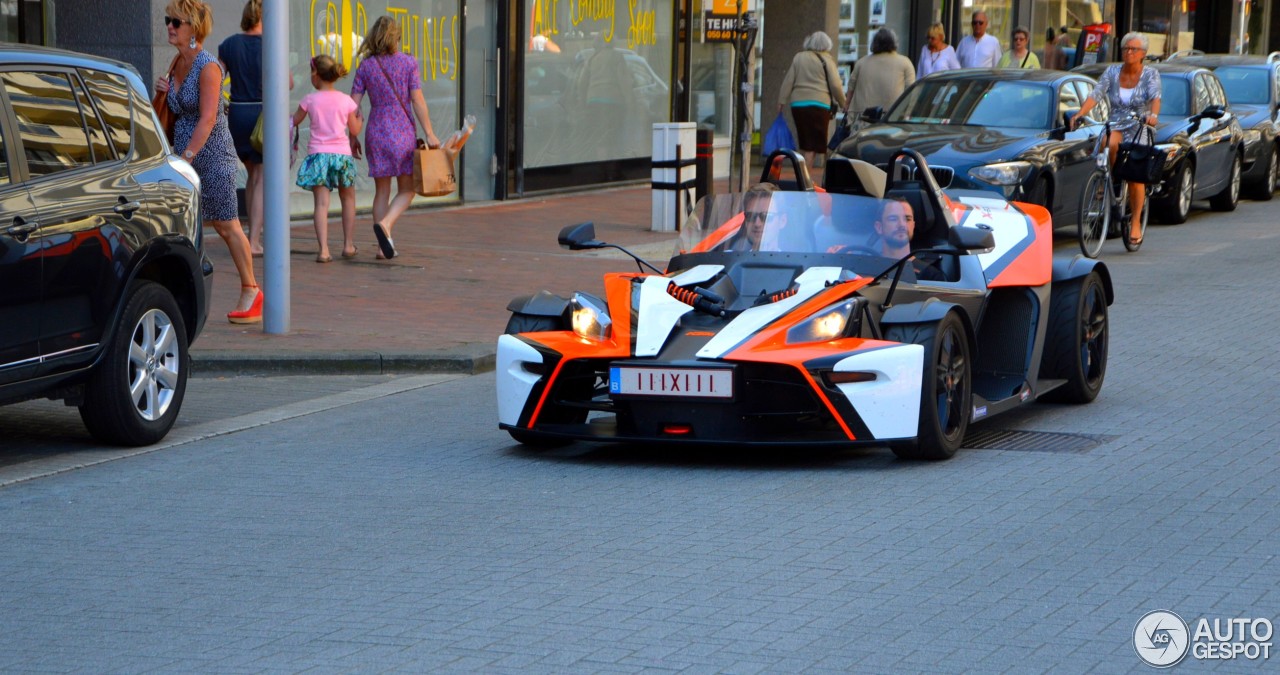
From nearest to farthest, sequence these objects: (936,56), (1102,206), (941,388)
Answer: (941,388) < (1102,206) < (936,56)

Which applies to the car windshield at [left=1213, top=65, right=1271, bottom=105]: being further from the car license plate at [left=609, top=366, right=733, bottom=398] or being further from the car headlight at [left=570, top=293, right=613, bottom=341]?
the car license plate at [left=609, top=366, right=733, bottom=398]

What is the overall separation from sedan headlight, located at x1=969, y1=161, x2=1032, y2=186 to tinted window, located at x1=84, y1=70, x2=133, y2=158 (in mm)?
8841

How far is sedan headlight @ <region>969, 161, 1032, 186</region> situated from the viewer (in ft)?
50.7

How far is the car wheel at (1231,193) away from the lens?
68.4 feet

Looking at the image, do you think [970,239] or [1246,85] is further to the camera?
A: [1246,85]

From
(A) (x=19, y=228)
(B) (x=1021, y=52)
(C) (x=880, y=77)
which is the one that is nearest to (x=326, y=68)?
(A) (x=19, y=228)

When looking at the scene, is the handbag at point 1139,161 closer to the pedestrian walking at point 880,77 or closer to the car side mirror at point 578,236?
the pedestrian walking at point 880,77

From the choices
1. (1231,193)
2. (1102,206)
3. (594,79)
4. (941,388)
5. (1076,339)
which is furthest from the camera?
(594,79)

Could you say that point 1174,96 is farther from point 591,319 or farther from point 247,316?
point 591,319

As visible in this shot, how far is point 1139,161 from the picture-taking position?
15.9m

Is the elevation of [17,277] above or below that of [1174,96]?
below

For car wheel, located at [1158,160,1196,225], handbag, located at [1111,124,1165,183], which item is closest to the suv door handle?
handbag, located at [1111,124,1165,183]

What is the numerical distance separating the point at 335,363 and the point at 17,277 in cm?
309

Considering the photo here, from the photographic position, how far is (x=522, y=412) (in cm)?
754
